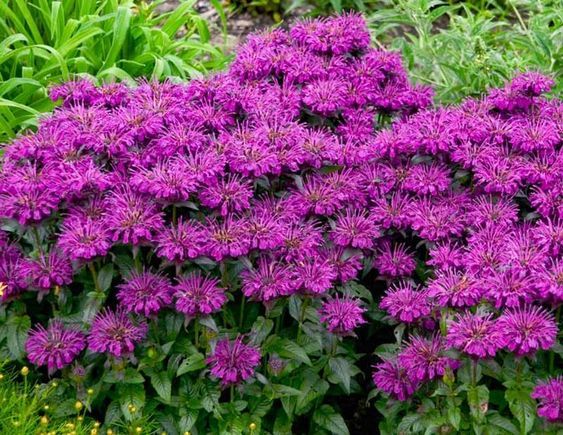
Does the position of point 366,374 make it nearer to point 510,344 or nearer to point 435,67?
point 510,344

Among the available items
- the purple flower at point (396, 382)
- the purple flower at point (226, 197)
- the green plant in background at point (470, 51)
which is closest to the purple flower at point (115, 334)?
the purple flower at point (226, 197)

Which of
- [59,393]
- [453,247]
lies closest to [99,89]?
[59,393]

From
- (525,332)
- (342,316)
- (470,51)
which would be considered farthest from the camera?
(470,51)

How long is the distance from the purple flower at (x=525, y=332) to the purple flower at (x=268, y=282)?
65 cm

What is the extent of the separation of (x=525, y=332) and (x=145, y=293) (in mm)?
1153

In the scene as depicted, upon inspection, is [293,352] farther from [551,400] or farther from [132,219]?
[551,400]

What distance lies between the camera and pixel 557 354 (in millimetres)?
3045

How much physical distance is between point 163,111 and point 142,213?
1.58ft

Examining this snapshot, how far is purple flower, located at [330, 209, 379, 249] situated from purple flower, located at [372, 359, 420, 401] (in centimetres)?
40

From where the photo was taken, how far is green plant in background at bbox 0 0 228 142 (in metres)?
4.59

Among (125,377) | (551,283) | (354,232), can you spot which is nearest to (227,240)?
(354,232)

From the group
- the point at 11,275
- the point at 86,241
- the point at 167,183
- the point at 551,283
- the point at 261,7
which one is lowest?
the point at 261,7

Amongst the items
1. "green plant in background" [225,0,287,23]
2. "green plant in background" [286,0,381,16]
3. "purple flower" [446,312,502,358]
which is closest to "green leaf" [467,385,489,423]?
"purple flower" [446,312,502,358]

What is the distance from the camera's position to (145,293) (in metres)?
2.90
